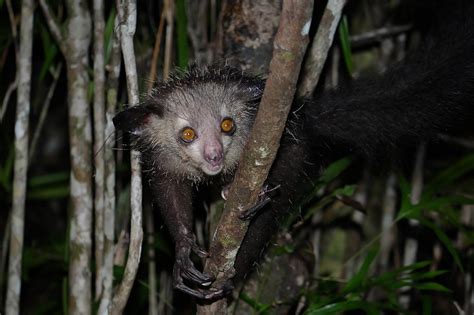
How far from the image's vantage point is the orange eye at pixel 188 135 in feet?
9.89

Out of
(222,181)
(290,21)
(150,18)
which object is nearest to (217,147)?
(222,181)

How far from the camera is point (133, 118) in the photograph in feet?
10.0

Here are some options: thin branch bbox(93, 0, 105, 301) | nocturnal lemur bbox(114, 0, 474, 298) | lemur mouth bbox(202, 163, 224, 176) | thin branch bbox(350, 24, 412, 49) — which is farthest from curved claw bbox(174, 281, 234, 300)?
thin branch bbox(350, 24, 412, 49)

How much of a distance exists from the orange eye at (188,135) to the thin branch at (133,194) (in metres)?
0.27

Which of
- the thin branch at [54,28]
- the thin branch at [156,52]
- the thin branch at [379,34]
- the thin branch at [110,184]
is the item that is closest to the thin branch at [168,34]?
the thin branch at [156,52]

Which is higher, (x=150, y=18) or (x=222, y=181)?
(x=150, y=18)

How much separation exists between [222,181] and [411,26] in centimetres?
174

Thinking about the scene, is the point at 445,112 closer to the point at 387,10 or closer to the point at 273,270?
the point at 273,270

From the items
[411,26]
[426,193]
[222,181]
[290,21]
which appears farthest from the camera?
[411,26]

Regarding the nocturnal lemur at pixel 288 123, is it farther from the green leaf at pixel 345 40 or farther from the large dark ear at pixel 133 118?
the green leaf at pixel 345 40

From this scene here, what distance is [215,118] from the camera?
3.00 meters

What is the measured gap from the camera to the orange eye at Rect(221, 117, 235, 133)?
2986 mm

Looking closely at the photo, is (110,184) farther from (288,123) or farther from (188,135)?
(288,123)

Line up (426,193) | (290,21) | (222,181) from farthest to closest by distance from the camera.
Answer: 1. (426,193)
2. (222,181)
3. (290,21)
